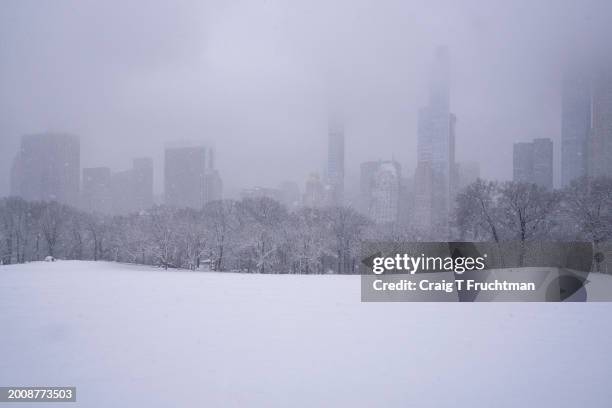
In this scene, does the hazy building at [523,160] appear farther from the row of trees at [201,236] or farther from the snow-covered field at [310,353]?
the snow-covered field at [310,353]

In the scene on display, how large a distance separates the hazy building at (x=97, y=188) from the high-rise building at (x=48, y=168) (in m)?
2.00

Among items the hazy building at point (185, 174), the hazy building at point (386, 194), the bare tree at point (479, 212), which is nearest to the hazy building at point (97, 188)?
the hazy building at point (185, 174)

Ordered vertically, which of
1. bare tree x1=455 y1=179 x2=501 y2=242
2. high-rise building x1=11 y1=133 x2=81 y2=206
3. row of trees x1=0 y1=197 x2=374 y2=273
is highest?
high-rise building x1=11 y1=133 x2=81 y2=206

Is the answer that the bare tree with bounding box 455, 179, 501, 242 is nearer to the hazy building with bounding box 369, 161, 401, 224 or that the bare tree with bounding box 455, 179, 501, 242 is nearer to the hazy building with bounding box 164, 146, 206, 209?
the hazy building with bounding box 369, 161, 401, 224

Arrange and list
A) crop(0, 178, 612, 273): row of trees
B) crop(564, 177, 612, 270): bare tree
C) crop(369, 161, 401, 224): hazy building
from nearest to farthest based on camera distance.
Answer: crop(564, 177, 612, 270): bare tree, crop(0, 178, 612, 273): row of trees, crop(369, 161, 401, 224): hazy building

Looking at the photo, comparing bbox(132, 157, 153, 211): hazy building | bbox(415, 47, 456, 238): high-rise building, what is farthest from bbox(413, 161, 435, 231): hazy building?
bbox(132, 157, 153, 211): hazy building

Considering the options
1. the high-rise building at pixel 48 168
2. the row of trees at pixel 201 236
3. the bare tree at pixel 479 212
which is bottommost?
the row of trees at pixel 201 236

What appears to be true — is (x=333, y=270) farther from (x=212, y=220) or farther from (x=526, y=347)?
(x=526, y=347)

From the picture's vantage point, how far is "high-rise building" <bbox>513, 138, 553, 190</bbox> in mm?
73025

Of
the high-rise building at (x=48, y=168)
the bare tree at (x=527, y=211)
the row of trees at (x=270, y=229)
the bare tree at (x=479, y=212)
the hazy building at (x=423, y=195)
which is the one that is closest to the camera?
the bare tree at (x=527, y=211)

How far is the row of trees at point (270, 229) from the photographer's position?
1241 inches

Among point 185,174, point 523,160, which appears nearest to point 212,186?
point 185,174

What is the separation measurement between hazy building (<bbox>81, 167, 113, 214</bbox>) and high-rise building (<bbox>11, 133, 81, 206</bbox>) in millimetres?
1996

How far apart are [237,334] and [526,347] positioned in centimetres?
573
